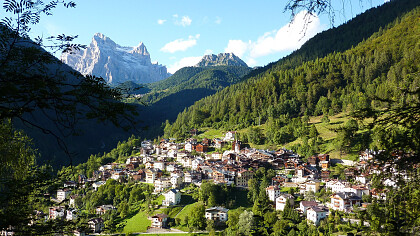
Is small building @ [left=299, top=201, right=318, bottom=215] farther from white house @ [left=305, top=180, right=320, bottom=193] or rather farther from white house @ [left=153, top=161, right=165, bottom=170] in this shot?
white house @ [left=153, top=161, right=165, bottom=170]

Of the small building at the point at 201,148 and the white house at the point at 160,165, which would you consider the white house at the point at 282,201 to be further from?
the small building at the point at 201,148

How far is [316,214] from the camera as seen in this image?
29.0m

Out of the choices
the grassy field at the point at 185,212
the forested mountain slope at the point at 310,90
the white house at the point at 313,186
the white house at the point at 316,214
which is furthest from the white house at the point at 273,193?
the forested mountain slope at the point at 310,90

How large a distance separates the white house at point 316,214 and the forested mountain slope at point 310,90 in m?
27.3

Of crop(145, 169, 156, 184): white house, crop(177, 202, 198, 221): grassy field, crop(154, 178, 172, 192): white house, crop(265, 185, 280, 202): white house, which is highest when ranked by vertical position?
crop(145, 169, 156, 184): white house

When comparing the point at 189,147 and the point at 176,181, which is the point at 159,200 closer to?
the point at 176,181

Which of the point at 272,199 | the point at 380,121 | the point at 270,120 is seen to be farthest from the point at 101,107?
the point at 270,120

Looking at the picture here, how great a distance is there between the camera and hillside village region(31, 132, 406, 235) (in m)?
31.9

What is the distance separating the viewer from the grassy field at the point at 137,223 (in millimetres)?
34125

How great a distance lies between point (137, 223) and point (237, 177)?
56.1 ft

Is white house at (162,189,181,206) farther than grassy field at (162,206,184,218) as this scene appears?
Yes

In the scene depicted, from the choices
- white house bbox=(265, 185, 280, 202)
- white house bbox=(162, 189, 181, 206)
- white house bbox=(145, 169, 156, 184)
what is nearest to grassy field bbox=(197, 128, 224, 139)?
white house bbox=(145, 169, 156, 184)

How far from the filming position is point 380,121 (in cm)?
393

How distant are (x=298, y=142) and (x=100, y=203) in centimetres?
3819
